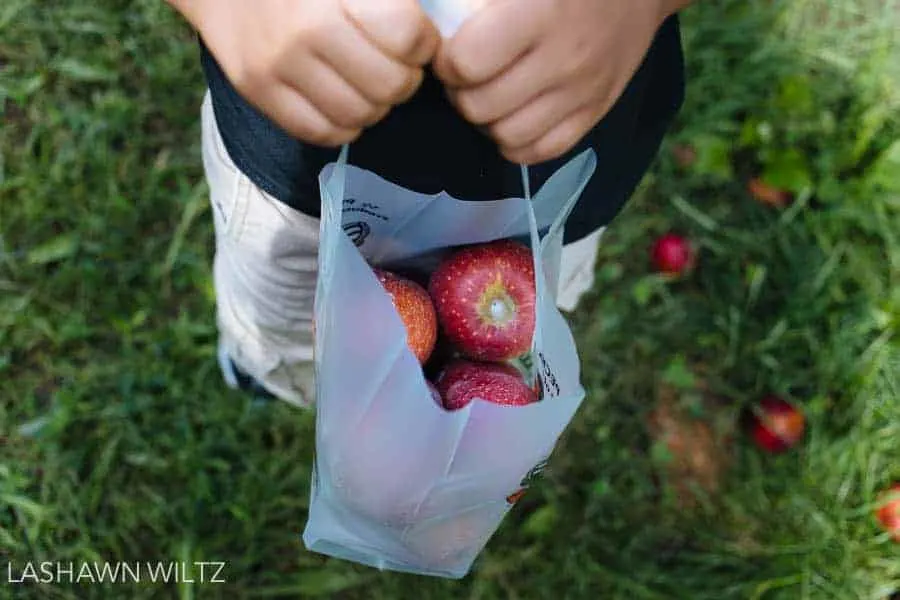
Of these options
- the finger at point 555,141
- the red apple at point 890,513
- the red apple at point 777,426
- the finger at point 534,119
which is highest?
the finger at point 534,119

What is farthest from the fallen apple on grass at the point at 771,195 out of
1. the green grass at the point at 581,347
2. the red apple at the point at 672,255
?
the red apple at the point at 672,255

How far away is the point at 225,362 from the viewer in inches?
60.7

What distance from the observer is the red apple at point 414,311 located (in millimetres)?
919

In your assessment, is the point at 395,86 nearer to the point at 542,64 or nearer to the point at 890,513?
the point at 542,64

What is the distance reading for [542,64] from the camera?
71cm

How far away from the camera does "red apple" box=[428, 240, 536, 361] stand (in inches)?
37.7

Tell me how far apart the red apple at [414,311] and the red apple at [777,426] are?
3.14 ft

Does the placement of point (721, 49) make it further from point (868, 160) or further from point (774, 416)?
point (774, 416)

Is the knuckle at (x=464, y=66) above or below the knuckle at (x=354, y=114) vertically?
above

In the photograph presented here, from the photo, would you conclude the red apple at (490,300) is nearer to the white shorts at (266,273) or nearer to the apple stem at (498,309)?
the apple stem at (498,309)

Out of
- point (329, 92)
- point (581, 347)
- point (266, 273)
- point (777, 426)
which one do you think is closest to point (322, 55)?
point (329, 92)

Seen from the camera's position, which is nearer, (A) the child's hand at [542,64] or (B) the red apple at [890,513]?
(A) the child's hand at [542,64]

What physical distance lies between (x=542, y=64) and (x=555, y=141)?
0.08m

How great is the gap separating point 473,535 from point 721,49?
1.40 metres
